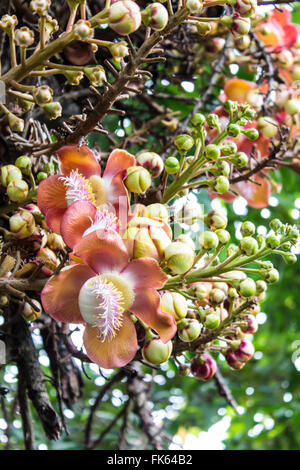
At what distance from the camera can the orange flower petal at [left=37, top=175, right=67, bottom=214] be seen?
0.65 metres

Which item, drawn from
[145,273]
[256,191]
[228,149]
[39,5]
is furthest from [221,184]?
[256,191]

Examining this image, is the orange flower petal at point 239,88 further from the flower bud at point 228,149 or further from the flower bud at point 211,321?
the flower bud at point 211,321

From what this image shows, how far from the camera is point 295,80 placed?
3.71 feet

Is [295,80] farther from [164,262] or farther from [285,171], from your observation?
[164,262]

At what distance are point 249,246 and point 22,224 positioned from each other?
10.1 inches

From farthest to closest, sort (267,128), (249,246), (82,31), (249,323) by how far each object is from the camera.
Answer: (267,128), (249,323), (249,246), (82,31)

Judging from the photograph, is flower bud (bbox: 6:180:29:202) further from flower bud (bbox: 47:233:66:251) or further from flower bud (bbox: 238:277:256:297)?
flower bud (bbox: 238:277:256:297)

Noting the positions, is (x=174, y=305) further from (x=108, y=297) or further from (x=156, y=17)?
(x=156, y=17)

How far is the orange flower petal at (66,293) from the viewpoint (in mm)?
609

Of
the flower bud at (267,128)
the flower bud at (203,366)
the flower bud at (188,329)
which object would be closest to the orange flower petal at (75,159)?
the flower bud at (188,329)

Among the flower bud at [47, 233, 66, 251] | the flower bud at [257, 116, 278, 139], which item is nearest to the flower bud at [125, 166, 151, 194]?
the flower bud at [47, 233, 66, 251]

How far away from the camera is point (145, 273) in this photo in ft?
1.99
